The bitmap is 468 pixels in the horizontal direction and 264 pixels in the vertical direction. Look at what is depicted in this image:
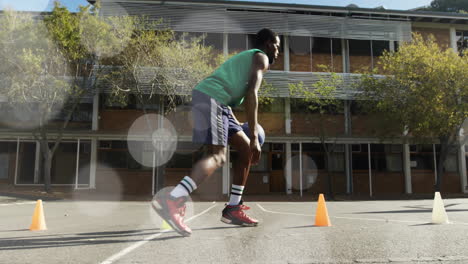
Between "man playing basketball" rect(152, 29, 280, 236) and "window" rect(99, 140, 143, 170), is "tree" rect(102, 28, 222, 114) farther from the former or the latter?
"man playing basketball" rect(152, 29, 280, 236)

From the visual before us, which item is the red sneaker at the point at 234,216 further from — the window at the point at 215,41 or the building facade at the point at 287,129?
the window at the point at 215,41

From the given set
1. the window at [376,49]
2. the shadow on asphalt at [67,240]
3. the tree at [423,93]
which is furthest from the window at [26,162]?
the window at [376,49]

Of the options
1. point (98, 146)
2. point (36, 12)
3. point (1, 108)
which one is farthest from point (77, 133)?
point (36, 12)

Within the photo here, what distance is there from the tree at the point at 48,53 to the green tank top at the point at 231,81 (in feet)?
44.8

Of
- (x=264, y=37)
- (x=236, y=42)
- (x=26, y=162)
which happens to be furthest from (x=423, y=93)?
(x=26, y=162)

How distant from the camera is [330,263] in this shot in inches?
90.3

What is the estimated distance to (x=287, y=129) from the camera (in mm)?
20750

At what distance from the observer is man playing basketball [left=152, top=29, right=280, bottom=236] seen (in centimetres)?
329

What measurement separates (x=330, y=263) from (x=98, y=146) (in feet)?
63.5

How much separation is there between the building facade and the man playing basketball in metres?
14.7

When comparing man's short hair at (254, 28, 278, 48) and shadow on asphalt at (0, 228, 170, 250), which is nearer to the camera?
shadow on asphalt at (0, 228, 170, 250)

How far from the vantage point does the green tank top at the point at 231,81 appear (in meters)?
3.58

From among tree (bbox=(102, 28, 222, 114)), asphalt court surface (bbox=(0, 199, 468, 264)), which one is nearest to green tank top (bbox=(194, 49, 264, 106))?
asphalt court surface (bbox=(0, 199, 468, 264))

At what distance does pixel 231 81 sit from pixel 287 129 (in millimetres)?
17417
